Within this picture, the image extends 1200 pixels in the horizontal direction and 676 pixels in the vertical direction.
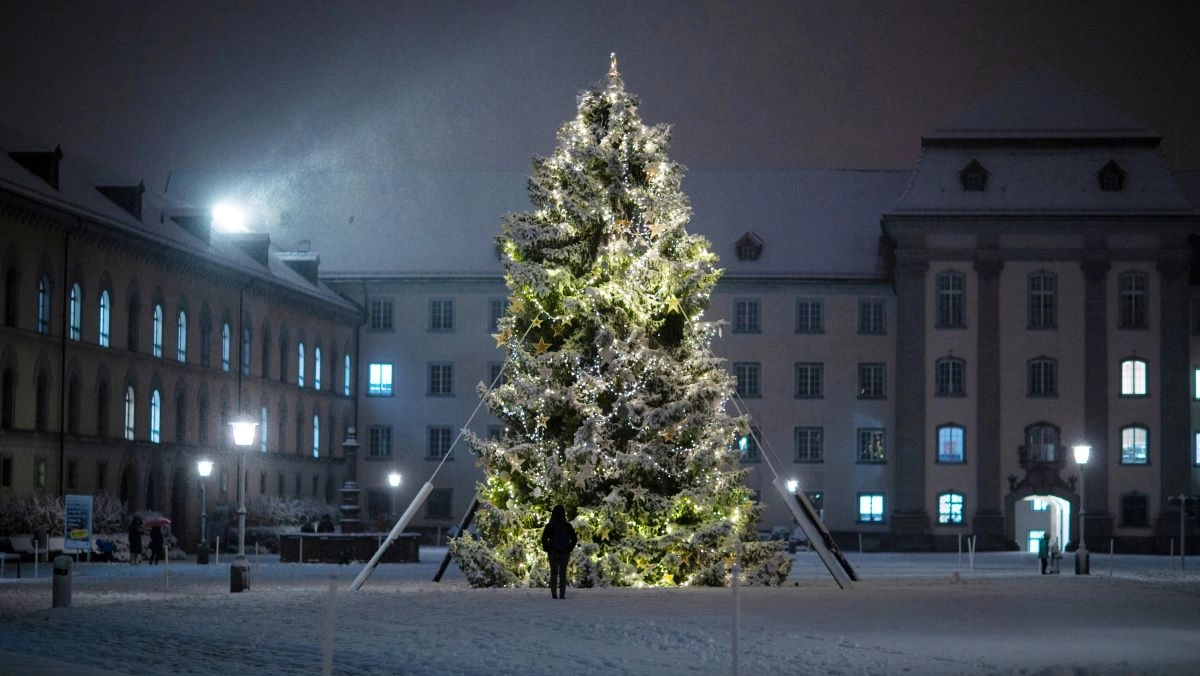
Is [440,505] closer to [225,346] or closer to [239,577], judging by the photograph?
[225,346]

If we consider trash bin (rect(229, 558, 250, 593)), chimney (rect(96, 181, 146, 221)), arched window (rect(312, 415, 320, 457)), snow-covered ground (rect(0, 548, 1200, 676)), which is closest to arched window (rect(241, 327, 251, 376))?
arched window (rect(312, 415, 320, 457))

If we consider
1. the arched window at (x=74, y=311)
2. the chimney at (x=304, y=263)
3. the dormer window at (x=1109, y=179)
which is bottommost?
the arched window at (x=74, y=311)

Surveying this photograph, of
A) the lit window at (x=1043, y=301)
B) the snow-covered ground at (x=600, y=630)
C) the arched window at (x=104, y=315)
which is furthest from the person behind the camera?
the lit window at (x=1043, y=301)

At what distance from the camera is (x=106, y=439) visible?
65.8 m

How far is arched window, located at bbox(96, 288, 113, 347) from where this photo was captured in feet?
218

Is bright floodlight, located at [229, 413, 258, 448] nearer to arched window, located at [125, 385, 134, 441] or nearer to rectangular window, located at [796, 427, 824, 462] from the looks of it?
arched window, located at [125, 385, 134, 441]

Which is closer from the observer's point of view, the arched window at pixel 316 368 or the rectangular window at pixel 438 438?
the arched window at pixel 316 368

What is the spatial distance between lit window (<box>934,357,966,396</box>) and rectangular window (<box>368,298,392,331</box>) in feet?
79.2

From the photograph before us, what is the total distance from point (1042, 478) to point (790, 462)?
10974 mm

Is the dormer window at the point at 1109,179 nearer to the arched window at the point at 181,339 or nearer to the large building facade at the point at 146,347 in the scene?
the large building facade at the point at 146,347

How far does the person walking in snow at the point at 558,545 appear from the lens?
32094mm

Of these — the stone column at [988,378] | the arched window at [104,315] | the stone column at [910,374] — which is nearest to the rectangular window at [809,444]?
the stone column at [910,374]

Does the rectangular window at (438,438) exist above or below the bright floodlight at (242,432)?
above

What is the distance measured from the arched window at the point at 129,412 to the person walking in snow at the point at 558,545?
38.1 meters
